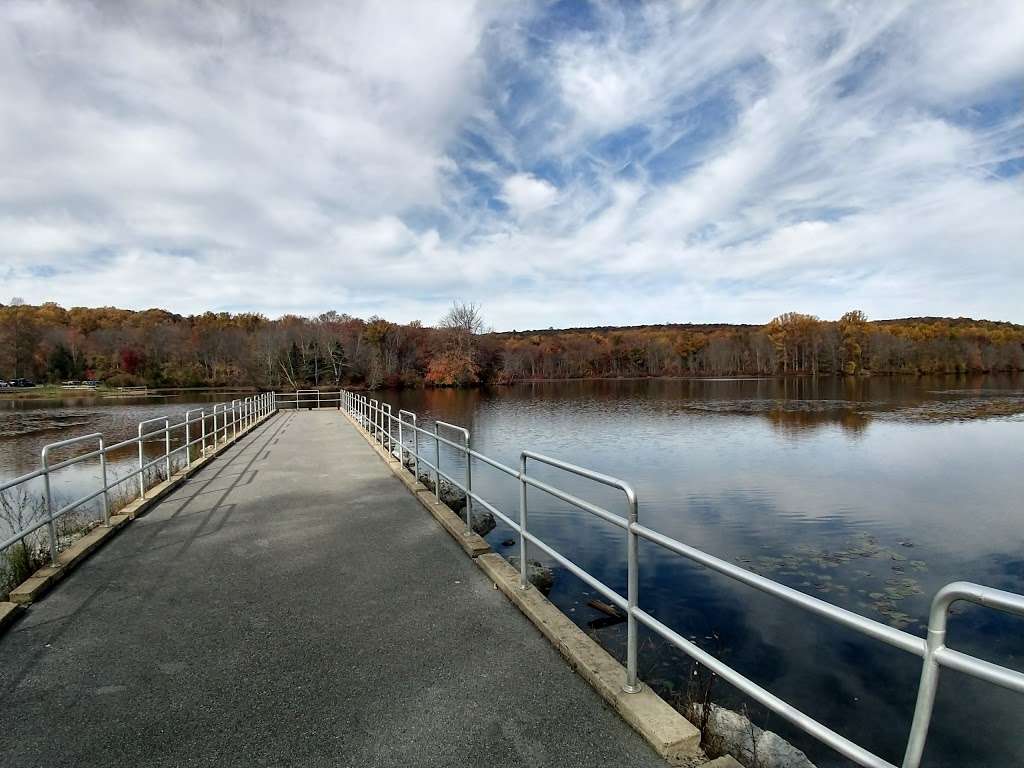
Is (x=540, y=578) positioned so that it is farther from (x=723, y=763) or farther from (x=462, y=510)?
(x=723, y=763)

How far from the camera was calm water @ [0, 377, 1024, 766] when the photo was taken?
575 cm

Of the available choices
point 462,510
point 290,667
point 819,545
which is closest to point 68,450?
point 462,510

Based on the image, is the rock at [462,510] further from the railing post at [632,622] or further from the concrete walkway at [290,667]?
the railing post at [632,622]

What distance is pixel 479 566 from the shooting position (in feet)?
17.6

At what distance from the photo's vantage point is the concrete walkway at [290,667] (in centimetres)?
283

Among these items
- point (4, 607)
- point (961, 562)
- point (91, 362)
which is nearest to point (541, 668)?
point (4, 607)

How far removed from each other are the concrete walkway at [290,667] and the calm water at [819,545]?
2.41m

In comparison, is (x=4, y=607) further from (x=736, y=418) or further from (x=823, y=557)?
(x=736, y=418)

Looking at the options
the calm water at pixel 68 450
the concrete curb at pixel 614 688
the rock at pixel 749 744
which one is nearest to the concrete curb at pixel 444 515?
the concrete curb at pixel 614 688

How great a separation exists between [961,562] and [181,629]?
1081 cm

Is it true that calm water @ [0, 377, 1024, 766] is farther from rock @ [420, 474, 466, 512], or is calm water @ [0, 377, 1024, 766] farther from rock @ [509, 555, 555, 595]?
rock @ [420, 474, 466, 512]

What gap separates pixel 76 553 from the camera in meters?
5.47

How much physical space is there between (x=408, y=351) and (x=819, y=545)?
3382 inches

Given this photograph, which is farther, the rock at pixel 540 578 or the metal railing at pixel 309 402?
the metal railing at pixel 309 402
